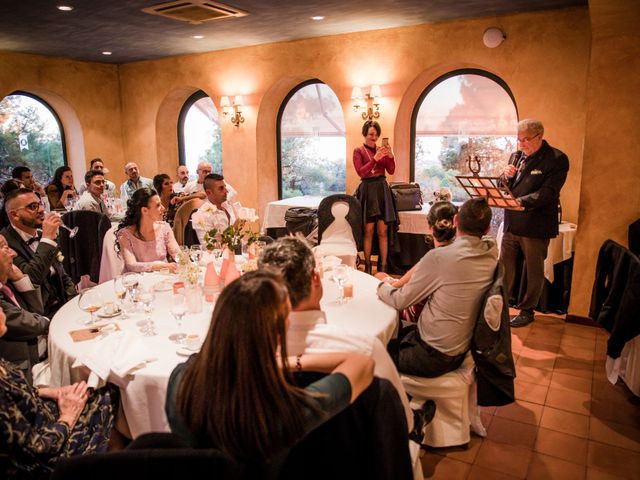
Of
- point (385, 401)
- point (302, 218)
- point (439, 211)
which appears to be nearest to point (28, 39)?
point (302, 218)

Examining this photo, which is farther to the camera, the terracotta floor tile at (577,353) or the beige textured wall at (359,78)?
the beige textured wall at (359,78)

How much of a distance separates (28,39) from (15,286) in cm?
553

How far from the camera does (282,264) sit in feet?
5.60

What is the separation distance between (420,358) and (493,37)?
455cm

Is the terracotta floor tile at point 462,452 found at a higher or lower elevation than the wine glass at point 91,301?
lower

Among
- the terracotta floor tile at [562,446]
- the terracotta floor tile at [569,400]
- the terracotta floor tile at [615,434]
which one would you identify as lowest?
the terracotta floor tile at [562,446]

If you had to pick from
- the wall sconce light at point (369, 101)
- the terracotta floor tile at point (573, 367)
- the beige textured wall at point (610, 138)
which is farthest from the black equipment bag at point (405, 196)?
the terracotta floor tile at point (573, 367)

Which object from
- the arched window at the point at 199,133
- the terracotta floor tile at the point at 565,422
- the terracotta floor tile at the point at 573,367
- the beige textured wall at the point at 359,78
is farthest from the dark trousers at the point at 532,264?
the arched window at the point at 199,133

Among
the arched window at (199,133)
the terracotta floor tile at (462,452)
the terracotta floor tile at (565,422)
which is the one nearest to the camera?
the terracotta floor tile at (462,452)

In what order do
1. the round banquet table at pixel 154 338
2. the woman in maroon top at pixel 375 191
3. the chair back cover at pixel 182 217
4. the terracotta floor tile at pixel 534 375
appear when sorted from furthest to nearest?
1. the woman in maroon top at pixel 375 191
2. the chair back cover at pixel 182 217
3. the terracotta floor tile at pixel 534 375
4. the round banquet table at pixel 154 338

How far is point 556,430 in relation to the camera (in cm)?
299

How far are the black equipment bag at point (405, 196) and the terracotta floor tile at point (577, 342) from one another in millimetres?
2440

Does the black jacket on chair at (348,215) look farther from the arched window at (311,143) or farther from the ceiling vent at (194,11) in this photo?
the arched window at (311,143)

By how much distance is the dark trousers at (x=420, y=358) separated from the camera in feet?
8.65
